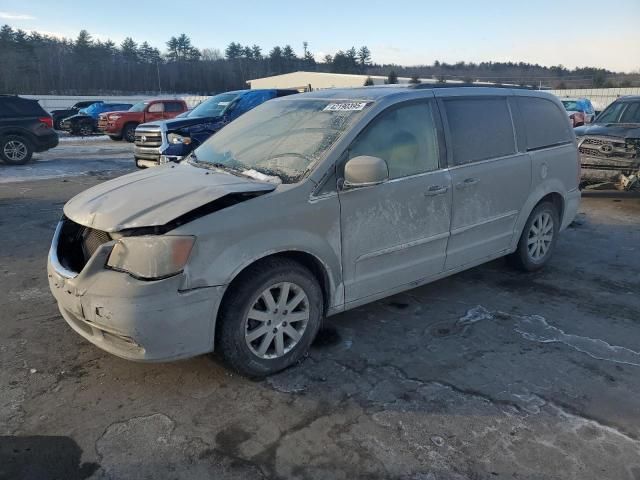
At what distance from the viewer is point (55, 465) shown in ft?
7.86

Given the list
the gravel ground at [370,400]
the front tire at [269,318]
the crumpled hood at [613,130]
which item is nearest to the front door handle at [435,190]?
the gravel ground at [370,400]

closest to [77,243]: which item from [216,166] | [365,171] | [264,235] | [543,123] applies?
[216,166]

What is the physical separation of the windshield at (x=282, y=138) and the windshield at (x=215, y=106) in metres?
7.40

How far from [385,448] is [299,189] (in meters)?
1.60

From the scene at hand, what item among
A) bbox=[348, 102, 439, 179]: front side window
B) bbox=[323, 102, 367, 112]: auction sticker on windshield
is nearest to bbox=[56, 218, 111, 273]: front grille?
bbox=[348, 102, 439, 179]: front side window

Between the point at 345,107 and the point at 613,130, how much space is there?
727 cm

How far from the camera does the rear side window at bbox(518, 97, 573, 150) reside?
4.73 metres

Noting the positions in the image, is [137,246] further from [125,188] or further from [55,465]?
[55,465]

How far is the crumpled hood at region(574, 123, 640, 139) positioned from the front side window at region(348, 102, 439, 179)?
633cm

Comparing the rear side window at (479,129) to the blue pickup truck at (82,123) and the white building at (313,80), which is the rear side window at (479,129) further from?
the white building at (313,80)

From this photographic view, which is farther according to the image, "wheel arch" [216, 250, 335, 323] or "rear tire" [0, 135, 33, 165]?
"rear tire" [0, 135, 33, 165]

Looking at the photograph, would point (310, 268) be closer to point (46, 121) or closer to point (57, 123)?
point (46, 121)

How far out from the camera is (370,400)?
291 centimetres

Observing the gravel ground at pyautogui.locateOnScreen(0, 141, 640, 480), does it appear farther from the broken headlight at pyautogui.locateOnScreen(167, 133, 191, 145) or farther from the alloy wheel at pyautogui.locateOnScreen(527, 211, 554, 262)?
the broken headlight at pyautogui.locateOnScreen(167, 133, 191, 145)
